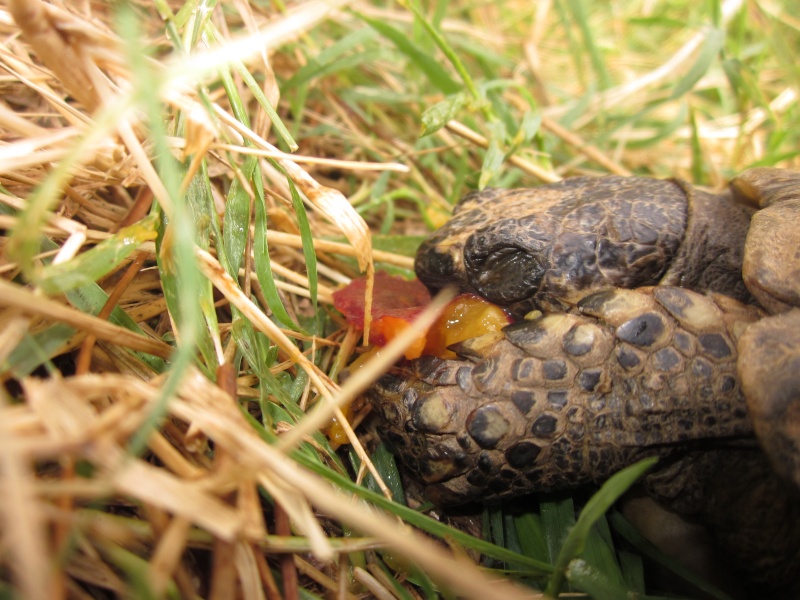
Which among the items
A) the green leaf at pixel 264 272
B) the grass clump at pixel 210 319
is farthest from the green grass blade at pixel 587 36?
the green leaf at pixel 264 272

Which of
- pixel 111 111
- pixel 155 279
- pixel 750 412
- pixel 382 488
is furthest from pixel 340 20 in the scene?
pixel 750 412

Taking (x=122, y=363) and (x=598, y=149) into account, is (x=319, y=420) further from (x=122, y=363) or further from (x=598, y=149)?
(x=598, y=149)

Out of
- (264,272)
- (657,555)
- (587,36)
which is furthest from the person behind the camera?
(587,36)

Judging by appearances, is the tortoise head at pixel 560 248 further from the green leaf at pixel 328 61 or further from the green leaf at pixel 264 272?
the green leaf at pixel 328 61

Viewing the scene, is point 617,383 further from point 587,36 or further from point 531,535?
point 587,36

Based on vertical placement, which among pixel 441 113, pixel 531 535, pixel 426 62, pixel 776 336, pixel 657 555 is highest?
pixel 426 62

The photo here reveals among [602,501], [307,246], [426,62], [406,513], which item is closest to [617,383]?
[602,501]
